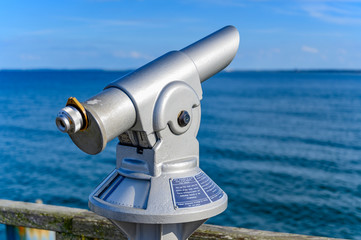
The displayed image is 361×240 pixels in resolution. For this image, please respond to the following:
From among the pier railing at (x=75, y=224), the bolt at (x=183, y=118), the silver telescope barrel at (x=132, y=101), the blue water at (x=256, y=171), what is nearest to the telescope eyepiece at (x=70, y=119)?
the silver telescope barrel at (x=132, y=101)

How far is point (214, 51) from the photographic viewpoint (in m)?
2.10

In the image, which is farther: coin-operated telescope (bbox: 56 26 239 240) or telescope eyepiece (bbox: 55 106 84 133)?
coin-operated telescope (bbox: 56 26 239 240)

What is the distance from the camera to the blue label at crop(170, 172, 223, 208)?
175cm

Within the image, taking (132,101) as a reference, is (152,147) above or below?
below

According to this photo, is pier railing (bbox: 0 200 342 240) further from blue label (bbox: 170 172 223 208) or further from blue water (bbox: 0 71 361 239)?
blue water (bbox: 0 71 361 239)

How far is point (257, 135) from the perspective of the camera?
2631cm

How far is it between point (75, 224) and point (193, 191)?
1.37 metres

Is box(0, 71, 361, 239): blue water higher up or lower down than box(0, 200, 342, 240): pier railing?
lower down

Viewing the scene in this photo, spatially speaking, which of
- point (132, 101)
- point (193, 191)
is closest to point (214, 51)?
point (132, 101)

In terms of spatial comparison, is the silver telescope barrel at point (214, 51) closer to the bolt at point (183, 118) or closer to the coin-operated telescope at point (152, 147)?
the coin-operated telescope at point (152, 147)

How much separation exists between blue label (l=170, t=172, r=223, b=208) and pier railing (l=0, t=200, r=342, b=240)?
35.0 inches

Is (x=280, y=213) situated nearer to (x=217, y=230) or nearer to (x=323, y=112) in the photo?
(x=217, y=230)

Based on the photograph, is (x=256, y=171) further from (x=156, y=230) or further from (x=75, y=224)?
(x=156, y=230)

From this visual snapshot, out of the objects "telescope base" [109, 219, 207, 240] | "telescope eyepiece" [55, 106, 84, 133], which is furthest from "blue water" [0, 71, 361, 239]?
"telescope eyepiece" [55, 106, 84, 133]
